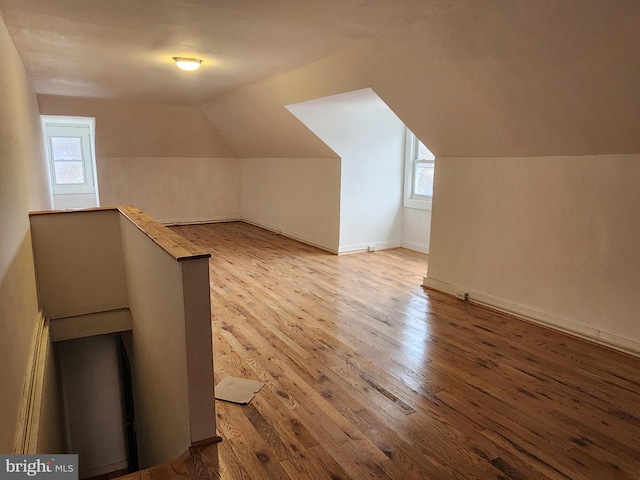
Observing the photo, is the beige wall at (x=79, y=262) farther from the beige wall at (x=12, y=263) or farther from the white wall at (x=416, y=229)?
the white wall at (x=416, y=229)

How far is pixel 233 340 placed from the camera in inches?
126

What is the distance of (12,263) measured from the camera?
2.36m

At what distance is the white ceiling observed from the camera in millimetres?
2613

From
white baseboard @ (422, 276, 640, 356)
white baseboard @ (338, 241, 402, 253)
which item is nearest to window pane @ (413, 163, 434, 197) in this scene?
white baseboard @ (338, 241, 402, 253)

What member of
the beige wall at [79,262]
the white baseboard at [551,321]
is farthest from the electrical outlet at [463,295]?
the beige wall at [79,262]

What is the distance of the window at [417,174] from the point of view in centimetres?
602

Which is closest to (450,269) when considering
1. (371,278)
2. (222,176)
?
(371,278)

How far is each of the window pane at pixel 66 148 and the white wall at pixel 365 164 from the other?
6163 mm

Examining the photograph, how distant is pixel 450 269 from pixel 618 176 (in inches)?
66.9

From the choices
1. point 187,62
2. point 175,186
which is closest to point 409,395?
point 187,62

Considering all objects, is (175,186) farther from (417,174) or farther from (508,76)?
(508,76)

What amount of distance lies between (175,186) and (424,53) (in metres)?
6.35

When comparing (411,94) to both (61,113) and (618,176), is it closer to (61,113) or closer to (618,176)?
(618,176)

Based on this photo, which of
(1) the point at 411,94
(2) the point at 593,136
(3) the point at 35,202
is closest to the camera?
(2) the point at 593,136
